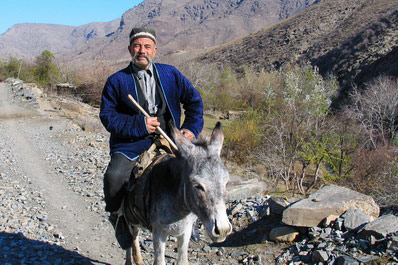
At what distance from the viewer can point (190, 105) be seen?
3.84 metres

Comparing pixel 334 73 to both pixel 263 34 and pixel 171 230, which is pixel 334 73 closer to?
pixel 263 34

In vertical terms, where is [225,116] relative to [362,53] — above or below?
below

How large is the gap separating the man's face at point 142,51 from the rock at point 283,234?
12.8ft

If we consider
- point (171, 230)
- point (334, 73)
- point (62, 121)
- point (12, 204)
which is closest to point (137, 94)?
point (171, 230)

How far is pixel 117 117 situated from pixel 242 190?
17.4ft

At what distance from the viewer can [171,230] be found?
9.97 ft

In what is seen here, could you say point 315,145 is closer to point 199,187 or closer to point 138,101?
point 138,101

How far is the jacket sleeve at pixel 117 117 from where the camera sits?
3.27 meters

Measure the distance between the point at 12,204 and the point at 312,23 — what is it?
8271cm

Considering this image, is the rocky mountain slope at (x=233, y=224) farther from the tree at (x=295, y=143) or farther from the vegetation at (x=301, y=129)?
the tree at (x=295, y=143)

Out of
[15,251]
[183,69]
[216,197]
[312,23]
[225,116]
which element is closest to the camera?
[216,197]

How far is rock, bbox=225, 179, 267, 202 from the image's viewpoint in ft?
25.7

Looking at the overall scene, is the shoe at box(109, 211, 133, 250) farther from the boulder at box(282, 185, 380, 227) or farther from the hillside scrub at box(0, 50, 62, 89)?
the hillside scrub at box(0, 50, 62, 89)

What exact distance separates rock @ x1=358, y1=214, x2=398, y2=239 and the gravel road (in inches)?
54.5
